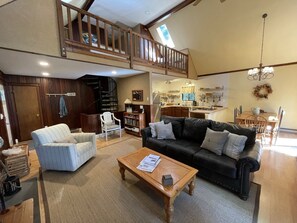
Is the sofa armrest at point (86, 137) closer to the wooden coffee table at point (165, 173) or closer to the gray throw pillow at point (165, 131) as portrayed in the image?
the wooden coffee table at point (165, 173)

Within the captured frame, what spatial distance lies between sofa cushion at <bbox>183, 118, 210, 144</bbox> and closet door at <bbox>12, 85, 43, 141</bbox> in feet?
17.3

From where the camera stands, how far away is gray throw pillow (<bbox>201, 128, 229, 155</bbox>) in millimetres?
2299

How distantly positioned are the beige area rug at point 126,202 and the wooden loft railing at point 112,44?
248 cm

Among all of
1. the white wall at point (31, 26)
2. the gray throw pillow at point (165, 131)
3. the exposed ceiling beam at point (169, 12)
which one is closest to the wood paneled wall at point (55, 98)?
the white wall at point (31, 26)

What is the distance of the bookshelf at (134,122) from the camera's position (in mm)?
4855

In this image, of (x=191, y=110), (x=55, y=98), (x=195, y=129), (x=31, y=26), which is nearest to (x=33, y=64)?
(x=31, y=26)

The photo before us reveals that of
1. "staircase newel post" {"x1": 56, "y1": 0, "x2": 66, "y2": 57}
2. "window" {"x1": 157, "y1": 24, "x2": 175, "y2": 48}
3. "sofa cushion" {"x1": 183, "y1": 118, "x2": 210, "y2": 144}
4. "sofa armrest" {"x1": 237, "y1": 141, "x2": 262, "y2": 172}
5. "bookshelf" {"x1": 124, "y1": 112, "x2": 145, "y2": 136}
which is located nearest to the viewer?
"sofa armrest" {"x1": 237, "y1": 141, "x2": 262, "y2": 172}

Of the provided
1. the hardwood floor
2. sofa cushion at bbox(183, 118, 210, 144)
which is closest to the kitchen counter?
the hardwood floor

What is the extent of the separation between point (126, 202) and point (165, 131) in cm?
170

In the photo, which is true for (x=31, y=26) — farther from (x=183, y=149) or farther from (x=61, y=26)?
(x=183, y=149)

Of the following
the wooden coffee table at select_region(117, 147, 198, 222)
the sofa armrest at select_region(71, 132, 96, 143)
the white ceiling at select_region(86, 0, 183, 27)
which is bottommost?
the wooden coffee table at select_region(117, 147, 198, 222)

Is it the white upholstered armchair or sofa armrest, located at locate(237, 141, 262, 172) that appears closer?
sofa armrest, located at locate(237, 141, 262, 172)

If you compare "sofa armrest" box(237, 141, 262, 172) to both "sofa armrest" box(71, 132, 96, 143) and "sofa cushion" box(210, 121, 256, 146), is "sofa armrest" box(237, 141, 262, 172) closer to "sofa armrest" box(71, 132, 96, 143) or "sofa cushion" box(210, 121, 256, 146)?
→ "sofa cushion" box(210, 121, 256, 146)

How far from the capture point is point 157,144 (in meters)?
3.00
